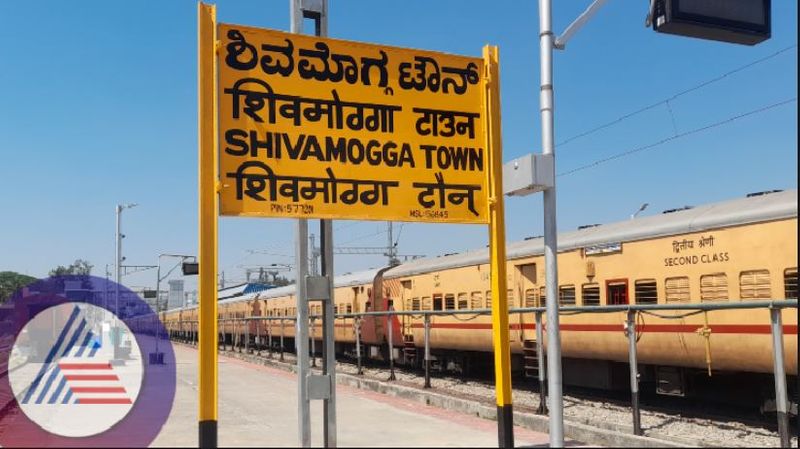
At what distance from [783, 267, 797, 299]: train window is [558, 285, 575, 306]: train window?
481 centimetres

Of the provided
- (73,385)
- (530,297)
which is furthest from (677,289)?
(73,385)

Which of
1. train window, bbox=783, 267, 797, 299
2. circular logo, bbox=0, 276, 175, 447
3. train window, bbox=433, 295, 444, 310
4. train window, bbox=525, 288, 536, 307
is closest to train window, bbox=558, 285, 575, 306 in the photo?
train window, bbox=525, 288, 536, 307

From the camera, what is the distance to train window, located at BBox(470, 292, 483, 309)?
59.3 feet

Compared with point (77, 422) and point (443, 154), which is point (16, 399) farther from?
point (443, 154)

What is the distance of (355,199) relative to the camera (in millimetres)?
6418

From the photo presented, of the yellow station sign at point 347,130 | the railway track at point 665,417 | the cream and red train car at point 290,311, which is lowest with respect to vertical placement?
the railway track at point 665,417

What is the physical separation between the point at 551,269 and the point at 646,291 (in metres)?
6.17

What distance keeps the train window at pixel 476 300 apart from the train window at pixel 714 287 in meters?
6.61

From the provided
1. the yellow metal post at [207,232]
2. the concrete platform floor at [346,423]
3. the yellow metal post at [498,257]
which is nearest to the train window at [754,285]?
the concrete platform floor at [346,423]

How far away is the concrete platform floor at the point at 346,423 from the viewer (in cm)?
877

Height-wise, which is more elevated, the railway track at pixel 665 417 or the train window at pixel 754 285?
the train window at pixel 754 285

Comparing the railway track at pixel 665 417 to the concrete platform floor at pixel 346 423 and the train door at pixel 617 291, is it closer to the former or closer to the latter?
the concrete platform floor at pixel 346 423

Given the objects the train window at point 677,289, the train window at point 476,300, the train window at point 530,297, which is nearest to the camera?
the train window at point 677,289

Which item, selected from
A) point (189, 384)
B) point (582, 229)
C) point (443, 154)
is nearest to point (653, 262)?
point (582, 229)
